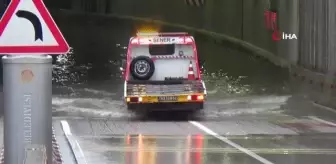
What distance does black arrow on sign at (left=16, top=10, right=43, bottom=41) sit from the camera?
5191 mm

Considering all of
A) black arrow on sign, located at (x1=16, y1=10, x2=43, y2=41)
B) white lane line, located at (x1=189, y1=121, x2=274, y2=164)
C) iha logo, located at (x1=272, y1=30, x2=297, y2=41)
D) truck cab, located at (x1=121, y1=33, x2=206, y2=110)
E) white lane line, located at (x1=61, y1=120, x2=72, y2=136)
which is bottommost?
white lane line, located at (x1=189, y1=121, x2=274, y2=164)

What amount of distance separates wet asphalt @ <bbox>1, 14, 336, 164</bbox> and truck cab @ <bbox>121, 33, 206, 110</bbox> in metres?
0.58

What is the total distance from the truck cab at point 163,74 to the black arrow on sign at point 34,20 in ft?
38.2

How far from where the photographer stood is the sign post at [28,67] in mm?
5180

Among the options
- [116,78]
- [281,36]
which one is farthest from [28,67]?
[281,36]

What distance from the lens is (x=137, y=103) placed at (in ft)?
55.4

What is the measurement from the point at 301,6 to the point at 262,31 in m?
5.65

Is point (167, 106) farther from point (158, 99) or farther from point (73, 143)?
point (73, 143)

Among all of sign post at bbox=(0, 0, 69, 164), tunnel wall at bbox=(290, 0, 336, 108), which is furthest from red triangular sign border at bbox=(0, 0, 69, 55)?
tunnel wall at bbox=(290, 0, 336, 108)

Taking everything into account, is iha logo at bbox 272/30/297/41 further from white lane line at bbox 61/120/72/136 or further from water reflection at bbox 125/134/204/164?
water reflection at bbox 125/134/204/164

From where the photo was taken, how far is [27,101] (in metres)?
5.23

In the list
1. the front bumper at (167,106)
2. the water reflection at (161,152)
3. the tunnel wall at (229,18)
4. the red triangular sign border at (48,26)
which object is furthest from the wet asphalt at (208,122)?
the red triangular sign border at (48,26)

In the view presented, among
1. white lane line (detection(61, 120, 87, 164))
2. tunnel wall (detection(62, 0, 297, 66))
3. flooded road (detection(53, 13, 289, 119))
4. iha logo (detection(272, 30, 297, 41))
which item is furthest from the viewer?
tunnel wall (detection(62, 0, 297, 66))

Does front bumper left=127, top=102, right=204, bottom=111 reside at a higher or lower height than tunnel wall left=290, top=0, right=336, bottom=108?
lower
